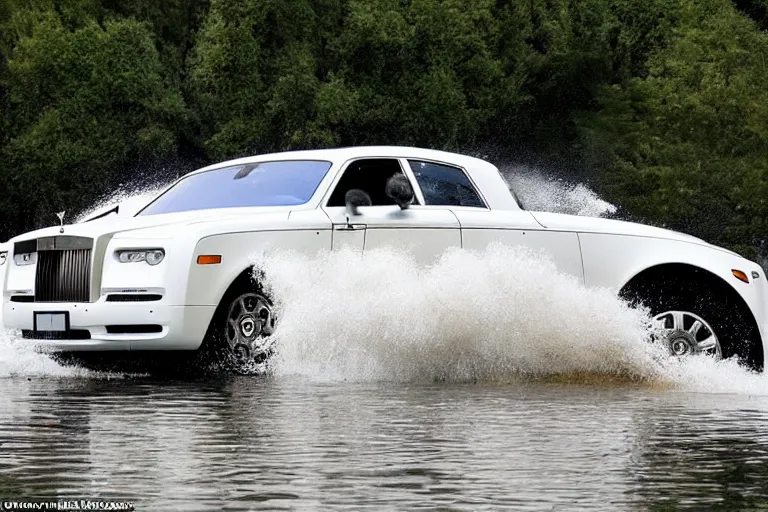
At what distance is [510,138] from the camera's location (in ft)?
217

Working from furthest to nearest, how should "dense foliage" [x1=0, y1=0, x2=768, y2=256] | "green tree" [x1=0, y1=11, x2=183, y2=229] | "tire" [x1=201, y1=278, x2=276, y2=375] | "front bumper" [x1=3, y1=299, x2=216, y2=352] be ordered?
"dense foliage" [x1=0, y1=0, x2=768, y2=256] < "green tree" [x1=0, y1=11, x2=183, y2=229] < "tire" [x1=201, y1=278, x2=276, y2=375] < "front bumper" [x1=3, y1=299, x2=216, y2=352]

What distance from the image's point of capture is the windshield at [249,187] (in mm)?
12406

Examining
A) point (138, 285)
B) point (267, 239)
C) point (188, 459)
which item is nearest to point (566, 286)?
point (267, 239)

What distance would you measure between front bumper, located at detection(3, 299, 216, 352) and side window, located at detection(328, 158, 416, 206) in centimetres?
156

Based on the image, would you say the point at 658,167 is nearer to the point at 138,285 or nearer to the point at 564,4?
the point at 564,4

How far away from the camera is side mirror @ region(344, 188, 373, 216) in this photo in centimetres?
1209

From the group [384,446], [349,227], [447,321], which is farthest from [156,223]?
[384,446]

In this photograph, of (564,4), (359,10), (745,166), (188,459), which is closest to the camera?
(188,459)

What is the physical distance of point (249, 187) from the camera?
12.6 m

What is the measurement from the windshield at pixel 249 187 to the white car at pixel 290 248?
0.04 ft

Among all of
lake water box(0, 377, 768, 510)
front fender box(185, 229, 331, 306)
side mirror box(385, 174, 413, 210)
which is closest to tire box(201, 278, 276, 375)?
front fender box(185, 229, 331, 306)

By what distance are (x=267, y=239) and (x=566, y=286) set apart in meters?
2.08

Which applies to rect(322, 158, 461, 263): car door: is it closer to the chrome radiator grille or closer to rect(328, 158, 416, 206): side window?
rect(328, 158, 416, 206): side window

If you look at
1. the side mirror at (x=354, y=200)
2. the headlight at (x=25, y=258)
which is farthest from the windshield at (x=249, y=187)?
the headlight at (x=25, y=258)
